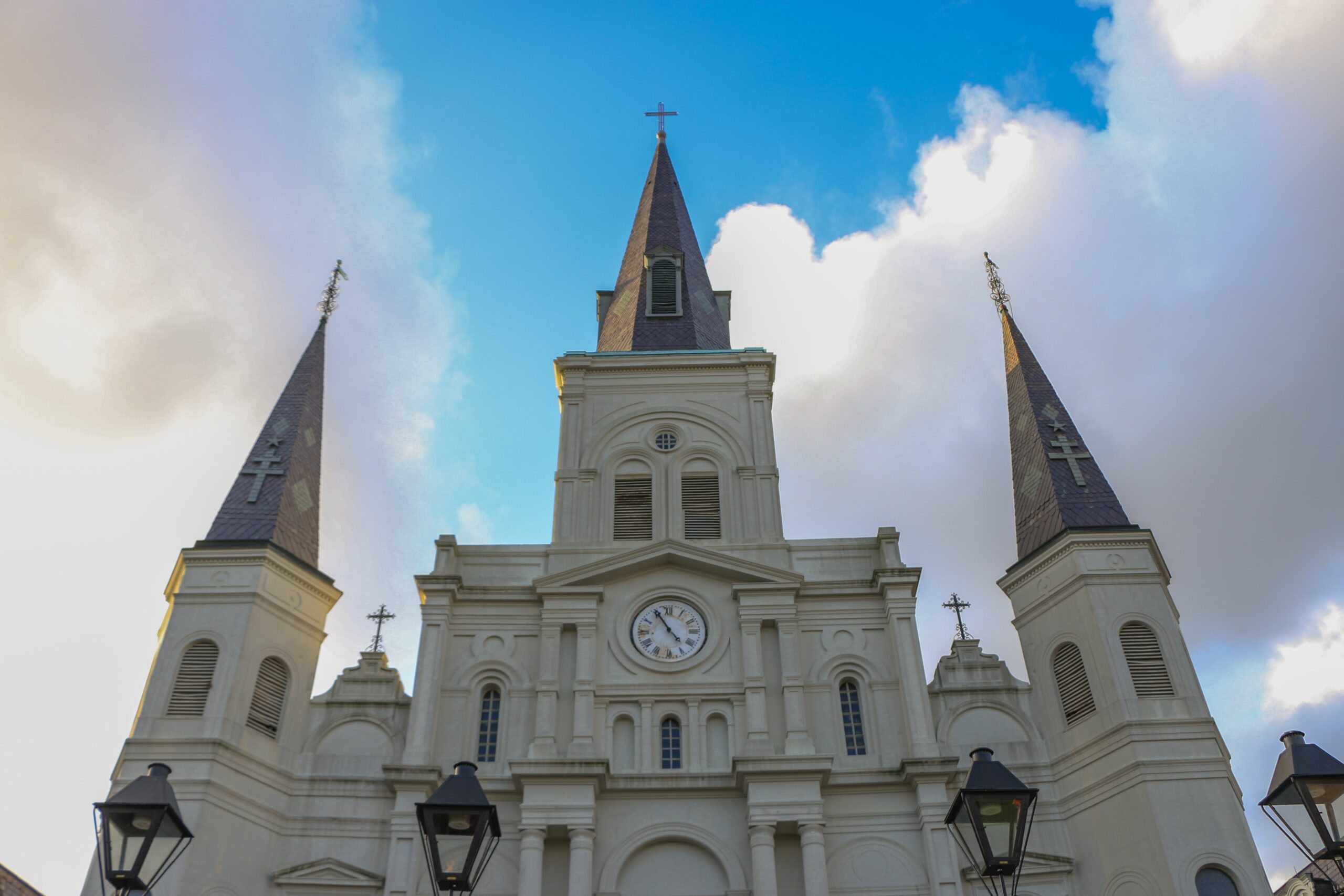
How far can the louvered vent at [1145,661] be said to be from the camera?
22.4 meters

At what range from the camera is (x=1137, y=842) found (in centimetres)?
2067

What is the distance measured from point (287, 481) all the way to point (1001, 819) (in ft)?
68.4

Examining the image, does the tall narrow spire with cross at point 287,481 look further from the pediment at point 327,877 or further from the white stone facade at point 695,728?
the pediment at point 327,877

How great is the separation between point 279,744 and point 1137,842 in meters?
17.1

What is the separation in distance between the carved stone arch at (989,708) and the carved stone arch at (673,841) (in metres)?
5.42

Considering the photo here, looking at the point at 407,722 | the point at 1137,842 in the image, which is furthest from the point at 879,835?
the point at 407,722

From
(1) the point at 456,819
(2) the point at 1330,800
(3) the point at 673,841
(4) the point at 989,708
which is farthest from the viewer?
(4) the point at 989,708

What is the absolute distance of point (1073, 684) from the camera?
23375 mm

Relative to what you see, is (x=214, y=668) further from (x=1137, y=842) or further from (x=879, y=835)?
(x=1137, y=842)

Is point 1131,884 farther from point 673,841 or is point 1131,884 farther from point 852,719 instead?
point 673,841

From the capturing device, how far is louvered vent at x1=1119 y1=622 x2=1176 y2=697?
73.6 ft

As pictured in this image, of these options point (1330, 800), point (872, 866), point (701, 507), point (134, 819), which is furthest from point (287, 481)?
point (1330, 800)

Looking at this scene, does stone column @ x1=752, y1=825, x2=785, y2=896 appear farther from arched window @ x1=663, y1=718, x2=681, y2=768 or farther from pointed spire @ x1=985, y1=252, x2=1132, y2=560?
pointed spire @ x1=985, y1=252, x2=1132, y2=560

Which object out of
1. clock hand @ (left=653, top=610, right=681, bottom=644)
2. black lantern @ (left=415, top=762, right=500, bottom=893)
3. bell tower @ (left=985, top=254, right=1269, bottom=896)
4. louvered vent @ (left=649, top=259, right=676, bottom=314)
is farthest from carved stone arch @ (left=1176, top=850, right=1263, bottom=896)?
louvered vent @ (left=649, top=259, right=676, bottom=314)
